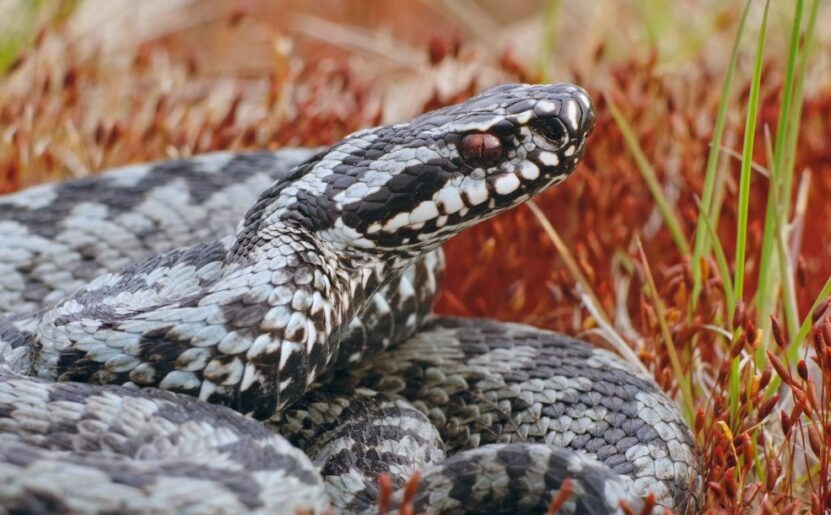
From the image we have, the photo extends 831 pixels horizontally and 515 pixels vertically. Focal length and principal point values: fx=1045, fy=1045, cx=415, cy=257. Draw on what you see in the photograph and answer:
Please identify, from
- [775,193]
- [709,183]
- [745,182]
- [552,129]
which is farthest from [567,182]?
[552,129]

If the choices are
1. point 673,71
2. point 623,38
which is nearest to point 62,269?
point 673,71

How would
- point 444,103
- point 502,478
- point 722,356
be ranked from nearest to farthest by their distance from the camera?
point 502,478, point 722,356, point 444,103

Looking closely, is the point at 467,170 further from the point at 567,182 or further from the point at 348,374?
the point at 567,182

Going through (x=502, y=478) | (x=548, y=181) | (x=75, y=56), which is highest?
(x=75, y=56)

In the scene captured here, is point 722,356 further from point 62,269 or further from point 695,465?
point 62,269

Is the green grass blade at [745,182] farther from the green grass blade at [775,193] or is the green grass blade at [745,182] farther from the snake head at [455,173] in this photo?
the snake head at [455,173]

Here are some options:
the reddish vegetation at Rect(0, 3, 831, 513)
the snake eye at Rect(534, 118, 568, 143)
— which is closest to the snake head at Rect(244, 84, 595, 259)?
the snake eye at Rect(534, 118, 568, 143)

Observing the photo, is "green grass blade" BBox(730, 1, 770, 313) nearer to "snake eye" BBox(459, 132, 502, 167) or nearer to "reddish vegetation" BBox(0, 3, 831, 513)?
"reddish vegetation" BBox(0, 3, 831, 513)
